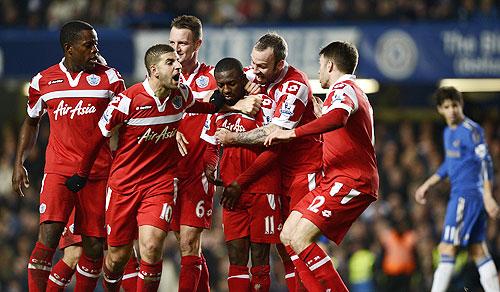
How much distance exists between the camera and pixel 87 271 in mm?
9125

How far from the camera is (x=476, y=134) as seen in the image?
1128cm

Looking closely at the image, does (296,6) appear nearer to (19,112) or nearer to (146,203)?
Answer: (19,112)

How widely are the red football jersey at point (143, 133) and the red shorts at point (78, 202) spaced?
304 mm

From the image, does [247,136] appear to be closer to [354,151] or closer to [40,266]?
[354,151]

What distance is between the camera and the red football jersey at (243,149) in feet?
29.7

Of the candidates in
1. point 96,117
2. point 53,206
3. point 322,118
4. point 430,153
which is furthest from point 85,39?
point 430,153

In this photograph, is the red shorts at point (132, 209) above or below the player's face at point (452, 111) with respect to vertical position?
below

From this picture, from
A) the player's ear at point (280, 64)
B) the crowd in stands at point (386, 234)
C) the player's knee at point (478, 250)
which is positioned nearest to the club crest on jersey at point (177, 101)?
the player's ear at point (280, 64)

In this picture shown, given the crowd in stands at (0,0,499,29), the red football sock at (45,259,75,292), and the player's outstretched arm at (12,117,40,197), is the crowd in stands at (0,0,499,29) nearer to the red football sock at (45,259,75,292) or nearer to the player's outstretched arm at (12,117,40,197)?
the player's outstretched arm at (12,117,40,197)

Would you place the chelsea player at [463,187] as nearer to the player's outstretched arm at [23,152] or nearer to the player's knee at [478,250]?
the player's knee at [478,250]

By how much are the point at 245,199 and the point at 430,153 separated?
9595 mm

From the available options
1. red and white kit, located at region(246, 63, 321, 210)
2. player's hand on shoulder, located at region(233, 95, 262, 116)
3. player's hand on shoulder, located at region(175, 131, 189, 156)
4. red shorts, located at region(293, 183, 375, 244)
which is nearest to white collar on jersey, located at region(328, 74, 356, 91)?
red and white kit, located at region(246, 63, 321, 210)

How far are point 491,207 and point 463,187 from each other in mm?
493

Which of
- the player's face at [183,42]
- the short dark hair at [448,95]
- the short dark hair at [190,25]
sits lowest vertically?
the short dark hair at [448,95]
